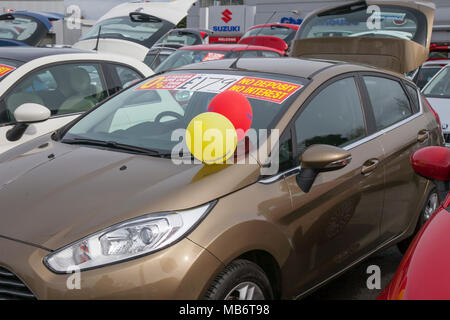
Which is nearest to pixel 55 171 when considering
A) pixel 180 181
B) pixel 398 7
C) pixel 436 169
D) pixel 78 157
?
pixel 78 157

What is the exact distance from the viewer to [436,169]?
102 inches

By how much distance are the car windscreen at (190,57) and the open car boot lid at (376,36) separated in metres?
2.25

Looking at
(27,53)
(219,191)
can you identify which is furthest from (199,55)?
(219,191)

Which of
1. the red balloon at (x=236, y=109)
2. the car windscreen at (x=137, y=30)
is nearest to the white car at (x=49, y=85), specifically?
the red balloon at (x=236, y=109)

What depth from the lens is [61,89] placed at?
16.1 ft

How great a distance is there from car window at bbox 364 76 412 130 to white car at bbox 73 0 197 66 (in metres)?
4.41

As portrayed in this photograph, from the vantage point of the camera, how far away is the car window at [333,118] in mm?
3248

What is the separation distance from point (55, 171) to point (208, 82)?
Answer: 1137mm

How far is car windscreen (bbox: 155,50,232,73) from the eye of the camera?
9.06 meters

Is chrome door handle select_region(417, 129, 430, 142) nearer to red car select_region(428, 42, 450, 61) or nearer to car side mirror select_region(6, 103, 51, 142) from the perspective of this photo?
car side mirror select_region(6, 103, 51, 142)

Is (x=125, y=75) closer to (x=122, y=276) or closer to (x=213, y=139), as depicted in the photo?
(x=213, y=139)

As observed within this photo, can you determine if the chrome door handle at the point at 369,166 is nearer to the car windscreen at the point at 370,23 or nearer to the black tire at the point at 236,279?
the black tire at the point at 236,279

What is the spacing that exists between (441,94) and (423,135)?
430cm

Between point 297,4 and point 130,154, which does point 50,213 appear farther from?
point 297,4
